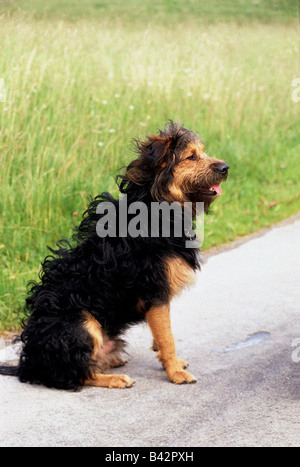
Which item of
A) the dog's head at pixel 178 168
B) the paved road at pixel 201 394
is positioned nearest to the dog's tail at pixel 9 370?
the paved road at pixel 201 394

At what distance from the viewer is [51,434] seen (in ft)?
11.9

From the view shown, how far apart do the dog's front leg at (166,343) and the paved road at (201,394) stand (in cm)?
7

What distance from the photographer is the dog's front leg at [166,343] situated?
4.24 m

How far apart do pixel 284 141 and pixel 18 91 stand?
4805 mm

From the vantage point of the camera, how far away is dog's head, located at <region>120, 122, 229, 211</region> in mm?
4179

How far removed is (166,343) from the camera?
4289 millimetres

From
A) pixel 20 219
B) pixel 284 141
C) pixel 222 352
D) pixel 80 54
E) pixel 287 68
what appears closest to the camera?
pixel 222 352

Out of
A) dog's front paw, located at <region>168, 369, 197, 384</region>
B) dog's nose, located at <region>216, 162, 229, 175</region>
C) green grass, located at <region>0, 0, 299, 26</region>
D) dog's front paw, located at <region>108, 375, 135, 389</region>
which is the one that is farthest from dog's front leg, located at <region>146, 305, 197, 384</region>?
green grass, located at <region>0, 0, 299, 26</region>

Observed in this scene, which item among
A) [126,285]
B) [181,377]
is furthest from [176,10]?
[181,377]

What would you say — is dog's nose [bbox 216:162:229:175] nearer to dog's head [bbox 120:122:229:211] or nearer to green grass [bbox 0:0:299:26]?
dog's head [bbox 120:122:229:211]

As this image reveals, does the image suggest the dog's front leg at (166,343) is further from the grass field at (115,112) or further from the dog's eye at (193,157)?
the grass field at (115,112)
